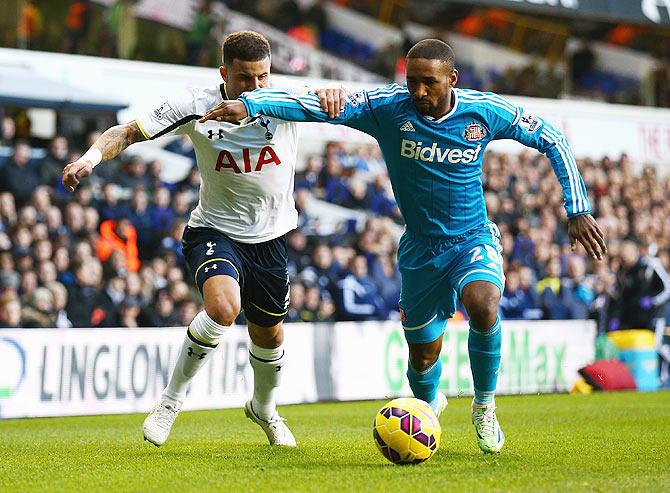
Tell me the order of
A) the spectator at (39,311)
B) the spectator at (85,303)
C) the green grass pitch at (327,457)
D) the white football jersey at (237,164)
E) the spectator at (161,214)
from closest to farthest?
the green grass pitch at (327,457)
the white football jersey at (237,164)
the spectator at (39,311)
the spectator at (85,303)
the spectator at (161,214)

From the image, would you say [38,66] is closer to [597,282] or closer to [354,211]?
[354,211]

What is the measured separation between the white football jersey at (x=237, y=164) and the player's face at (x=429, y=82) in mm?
1065

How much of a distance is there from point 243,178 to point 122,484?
243 cm

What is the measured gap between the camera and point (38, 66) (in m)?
19.4

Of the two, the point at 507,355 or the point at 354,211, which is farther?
the point at 354,211

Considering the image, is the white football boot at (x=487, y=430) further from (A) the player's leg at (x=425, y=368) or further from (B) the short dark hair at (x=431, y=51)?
(B) the short dark hair at (x=431, y=51)

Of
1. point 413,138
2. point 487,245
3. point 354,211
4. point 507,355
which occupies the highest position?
point 413,138

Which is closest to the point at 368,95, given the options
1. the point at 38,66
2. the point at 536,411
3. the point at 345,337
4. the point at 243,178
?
the point at 243,178

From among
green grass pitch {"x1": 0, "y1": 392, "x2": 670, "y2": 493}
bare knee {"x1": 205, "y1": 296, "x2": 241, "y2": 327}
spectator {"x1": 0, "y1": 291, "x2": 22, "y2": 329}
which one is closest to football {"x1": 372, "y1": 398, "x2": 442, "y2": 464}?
green grass pitch {"x1": 0, "y1": 392, "x2": 670, "y2": 493}

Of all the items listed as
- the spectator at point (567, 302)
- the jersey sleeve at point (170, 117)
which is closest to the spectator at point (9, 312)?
the jersey sleeve at point (170, 117)

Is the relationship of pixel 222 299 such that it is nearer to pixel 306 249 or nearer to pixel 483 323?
pixel 483 323

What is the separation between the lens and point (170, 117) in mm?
7195

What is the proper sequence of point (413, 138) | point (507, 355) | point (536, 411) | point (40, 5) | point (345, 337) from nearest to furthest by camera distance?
point (413, 138)
point (536, 411)
point (345, 337)
point (507, 355)
point (40, 5)

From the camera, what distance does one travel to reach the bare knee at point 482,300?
6785 millimetres
